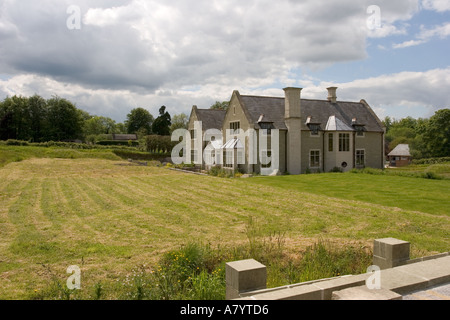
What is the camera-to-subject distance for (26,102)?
215 ft

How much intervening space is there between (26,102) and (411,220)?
72.1 meters

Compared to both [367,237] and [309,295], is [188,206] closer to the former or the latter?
[367,237]

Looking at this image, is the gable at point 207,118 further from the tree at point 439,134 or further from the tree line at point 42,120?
the tree at point 439,134

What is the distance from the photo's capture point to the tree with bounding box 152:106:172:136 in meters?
70.8

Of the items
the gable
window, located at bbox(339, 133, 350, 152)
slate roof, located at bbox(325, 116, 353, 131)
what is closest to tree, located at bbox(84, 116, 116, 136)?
the gable

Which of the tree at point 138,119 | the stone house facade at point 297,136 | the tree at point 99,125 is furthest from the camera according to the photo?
the tree at point 99,125

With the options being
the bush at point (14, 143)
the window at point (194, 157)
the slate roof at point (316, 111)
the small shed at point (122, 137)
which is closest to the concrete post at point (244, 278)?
the slate roof at point (316, 111)

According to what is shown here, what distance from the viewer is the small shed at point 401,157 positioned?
60.3 m

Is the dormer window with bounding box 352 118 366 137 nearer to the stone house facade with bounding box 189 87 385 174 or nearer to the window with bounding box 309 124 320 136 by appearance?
the stone house facade with bounding box 189 87 385 174

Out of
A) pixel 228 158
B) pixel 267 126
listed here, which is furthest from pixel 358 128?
pixel 228 158

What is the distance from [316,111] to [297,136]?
436cm

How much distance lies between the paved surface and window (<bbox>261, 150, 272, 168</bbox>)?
25469 millimetres

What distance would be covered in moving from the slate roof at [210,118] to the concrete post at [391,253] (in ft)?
110

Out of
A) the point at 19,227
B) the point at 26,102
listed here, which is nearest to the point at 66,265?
the point at 19,227
